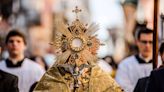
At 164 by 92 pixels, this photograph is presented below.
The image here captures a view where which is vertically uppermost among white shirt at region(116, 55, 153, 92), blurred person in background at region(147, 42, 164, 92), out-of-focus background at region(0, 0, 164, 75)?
out-of-focus background at region(0, 0, 164, 75)

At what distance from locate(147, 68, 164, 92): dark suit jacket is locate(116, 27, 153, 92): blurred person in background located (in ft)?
8.81

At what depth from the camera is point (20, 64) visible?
8125 mm

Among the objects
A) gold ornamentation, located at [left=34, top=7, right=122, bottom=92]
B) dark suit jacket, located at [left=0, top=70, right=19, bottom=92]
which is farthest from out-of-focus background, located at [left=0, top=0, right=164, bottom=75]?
gold ornamentation, located at [left=34, top=7, right=122, bottom=92]

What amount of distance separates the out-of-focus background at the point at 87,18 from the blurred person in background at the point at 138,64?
67cm

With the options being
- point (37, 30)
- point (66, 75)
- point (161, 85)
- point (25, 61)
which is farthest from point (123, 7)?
point (161, 85)

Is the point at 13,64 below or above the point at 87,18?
below

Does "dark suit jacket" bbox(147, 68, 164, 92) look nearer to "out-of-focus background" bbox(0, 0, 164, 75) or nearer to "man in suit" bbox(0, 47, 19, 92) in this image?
"man in suit" bbox(0, 47, 19, 92)

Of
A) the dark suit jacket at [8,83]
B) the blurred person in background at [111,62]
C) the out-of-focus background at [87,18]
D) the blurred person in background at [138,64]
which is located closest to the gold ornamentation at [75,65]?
the dark suit jacket at [8,83]

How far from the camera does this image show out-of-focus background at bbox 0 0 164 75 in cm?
916

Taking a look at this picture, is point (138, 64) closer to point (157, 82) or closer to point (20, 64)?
point (20, 64)

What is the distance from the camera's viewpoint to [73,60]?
610 cm

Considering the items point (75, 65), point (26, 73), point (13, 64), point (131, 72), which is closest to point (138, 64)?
point (131, 72)

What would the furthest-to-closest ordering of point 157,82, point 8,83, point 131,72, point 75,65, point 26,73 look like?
point 131,72 < point 26,73 < point 8,83 < point 75,65 < point 157,82

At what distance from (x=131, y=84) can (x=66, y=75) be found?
81.4 inches
